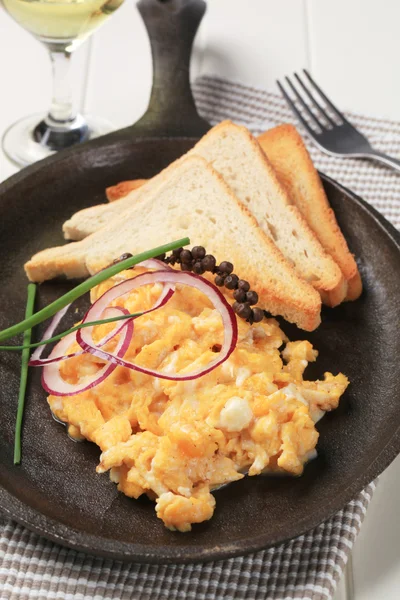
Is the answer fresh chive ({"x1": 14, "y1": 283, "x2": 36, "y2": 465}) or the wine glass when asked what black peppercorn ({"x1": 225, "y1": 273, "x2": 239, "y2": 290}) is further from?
the wine glass

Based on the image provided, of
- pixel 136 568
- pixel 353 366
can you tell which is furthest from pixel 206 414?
pixel 353 366

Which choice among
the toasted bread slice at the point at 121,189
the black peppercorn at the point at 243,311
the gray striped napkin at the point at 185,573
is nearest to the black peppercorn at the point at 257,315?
the black peppercorn at the point at 243,311

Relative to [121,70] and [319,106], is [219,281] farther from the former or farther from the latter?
[121,70]

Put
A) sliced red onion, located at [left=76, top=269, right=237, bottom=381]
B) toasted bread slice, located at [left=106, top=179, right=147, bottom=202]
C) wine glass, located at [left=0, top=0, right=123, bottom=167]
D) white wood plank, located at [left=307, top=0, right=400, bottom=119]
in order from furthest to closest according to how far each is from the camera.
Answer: white wood plank, located at [left=307, top=0, right=400, bottom=119] < toasted bread slice, located at [left=106, top=179, right=147, bottom=202] < wine glass, located at [left=0, top=0, right=123, bottom=167] < sliced red onion, located at [left=76, top=269, right=237, bottom=381]

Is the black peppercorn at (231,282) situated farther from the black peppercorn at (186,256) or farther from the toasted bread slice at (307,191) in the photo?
the toasted bread slice at (307,191)

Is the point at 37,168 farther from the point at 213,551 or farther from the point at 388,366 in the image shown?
the point at 213,551

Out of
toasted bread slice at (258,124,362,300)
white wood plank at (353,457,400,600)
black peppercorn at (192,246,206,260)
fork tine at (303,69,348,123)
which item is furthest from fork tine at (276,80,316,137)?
white wood plank at (353,457,400,600)

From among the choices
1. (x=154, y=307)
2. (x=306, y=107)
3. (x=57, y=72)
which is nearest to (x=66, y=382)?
(x=154, y=307)
